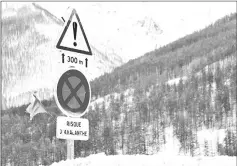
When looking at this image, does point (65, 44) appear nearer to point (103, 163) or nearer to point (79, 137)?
point (79, 137)

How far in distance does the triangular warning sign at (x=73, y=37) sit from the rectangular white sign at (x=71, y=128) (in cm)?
134

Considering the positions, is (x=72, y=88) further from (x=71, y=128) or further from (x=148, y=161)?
(x=148, y=161)

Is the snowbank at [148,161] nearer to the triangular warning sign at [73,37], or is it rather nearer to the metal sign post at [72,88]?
the metal sign post at [72,88]

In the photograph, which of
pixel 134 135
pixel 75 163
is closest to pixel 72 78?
pixel 75 163

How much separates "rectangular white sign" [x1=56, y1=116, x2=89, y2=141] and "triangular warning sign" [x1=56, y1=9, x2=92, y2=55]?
134 centimetres

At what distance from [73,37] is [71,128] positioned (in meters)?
1.75

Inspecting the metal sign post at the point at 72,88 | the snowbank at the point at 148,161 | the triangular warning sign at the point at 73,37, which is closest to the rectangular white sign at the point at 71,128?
the metal sign post at the point at 72,88

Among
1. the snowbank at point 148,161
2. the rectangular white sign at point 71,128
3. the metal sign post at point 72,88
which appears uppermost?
the metal sign post at point 72,88

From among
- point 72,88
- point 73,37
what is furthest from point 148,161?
point 73,37

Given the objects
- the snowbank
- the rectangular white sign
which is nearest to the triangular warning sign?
the rectangular white sign

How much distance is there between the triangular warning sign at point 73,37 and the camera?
35.2 ft

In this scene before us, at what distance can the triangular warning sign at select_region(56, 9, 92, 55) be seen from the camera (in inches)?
423

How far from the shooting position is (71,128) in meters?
10.9

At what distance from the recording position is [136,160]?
12.8 meters
